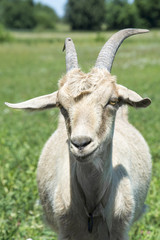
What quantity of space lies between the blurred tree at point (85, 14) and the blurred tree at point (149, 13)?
60.8 ft

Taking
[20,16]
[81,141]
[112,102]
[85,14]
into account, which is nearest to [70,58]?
[112,102]

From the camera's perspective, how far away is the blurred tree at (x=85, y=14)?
288ft

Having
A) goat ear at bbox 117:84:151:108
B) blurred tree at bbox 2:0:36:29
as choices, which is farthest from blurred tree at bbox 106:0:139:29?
goat ear at bbox 117:84:151:108

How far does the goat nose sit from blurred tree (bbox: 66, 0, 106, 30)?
8342 centimetres

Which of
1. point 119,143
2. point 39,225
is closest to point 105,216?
point 119,143

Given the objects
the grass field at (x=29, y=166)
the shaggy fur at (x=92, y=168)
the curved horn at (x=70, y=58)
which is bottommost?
the grass field at (x=29, y=166)

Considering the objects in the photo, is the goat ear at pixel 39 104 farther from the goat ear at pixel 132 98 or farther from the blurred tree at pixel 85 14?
the blurred tree at pixel 85 14

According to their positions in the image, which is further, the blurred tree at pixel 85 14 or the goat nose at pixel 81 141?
the blurred tree at pixel 85 14

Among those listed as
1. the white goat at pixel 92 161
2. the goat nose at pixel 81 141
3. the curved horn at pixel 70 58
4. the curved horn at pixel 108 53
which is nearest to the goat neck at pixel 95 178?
the white goat at pixel 92 161

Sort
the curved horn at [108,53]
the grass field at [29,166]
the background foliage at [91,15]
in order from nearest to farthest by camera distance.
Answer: the curved horn at [108,53] → the grass field at [29,166] → the background foliage at [91,15]

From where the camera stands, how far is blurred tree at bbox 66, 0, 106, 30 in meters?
87.9

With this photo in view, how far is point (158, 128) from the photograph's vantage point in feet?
27.0

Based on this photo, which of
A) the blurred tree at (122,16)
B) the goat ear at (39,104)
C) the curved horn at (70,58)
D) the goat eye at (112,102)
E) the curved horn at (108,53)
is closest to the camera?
the goat eye at (112,102)

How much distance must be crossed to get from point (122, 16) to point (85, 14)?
33.7m
